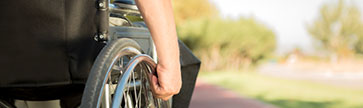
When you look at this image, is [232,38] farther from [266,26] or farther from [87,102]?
[87,102]

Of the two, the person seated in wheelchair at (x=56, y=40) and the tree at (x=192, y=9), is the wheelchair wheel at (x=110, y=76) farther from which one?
the tree at (x=192, y=9)

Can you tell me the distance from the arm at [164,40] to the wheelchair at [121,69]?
8cm

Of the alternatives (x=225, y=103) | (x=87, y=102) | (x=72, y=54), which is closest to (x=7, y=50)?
(x=72, y=54)

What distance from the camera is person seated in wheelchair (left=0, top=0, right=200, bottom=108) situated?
4.17 feet

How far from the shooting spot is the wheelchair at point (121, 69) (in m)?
1.14

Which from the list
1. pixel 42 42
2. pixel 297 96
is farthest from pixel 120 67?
pixel 297 96

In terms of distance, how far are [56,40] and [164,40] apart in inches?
11.0

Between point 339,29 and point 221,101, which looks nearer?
point 221,101

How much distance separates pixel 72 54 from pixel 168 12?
27 centimetres

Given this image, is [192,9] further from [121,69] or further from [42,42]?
[42,42]

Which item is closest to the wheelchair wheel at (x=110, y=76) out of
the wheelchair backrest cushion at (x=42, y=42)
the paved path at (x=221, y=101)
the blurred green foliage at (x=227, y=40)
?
the wheelchair backrest cushion at (x=42, y=42)

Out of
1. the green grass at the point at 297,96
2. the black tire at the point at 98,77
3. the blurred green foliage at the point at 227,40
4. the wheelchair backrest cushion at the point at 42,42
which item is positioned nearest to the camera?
the black tire at the point at 98,77

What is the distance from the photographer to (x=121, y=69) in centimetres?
142

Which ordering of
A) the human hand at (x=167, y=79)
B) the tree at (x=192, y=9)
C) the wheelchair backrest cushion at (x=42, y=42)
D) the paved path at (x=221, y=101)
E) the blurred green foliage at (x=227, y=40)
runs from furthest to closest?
1. the tree at (x=192, y=9)
2. the blurred green foliage at (x=227, y=40)
3. the paved path at (x=221, y=101)
4. the human hand at (x=167, y=79)
5. the wheelchair backrest cushion at (x=42, y=42)
